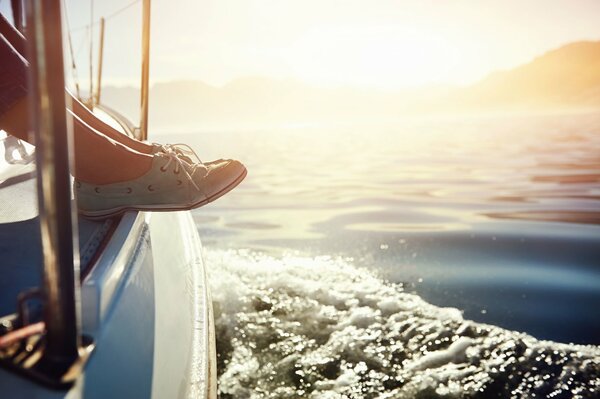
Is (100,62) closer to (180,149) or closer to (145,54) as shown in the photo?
(145,54)

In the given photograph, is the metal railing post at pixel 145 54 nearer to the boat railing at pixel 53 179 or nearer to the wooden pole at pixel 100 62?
the boat railing at pixel 53 179

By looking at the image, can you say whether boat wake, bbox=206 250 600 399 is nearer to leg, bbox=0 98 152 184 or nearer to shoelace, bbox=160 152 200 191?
shoelace, bbox=160 152 200 191

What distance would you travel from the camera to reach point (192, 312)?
75.7 inches

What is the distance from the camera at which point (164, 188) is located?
1.86 m

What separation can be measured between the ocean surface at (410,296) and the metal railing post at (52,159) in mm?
1738

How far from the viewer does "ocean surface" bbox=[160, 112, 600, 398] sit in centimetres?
246

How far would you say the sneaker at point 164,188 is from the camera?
1744 mm

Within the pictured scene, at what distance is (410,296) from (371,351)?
92cm

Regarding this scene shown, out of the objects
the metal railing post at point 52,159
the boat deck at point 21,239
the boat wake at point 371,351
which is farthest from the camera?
the boat wake at point 371,351

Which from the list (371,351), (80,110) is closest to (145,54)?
(80,110)

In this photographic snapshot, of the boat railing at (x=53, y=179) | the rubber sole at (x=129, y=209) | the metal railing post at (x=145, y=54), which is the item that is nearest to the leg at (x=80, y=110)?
the rubber sole at (x=129, y=209)

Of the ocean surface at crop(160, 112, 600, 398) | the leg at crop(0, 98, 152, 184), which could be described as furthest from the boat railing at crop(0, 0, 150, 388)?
the ocean surface at crop(160, 112, 600, 398)

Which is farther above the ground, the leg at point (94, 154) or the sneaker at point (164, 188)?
the leg at point (94, 154)

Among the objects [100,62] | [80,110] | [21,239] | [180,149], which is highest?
[100,62]
